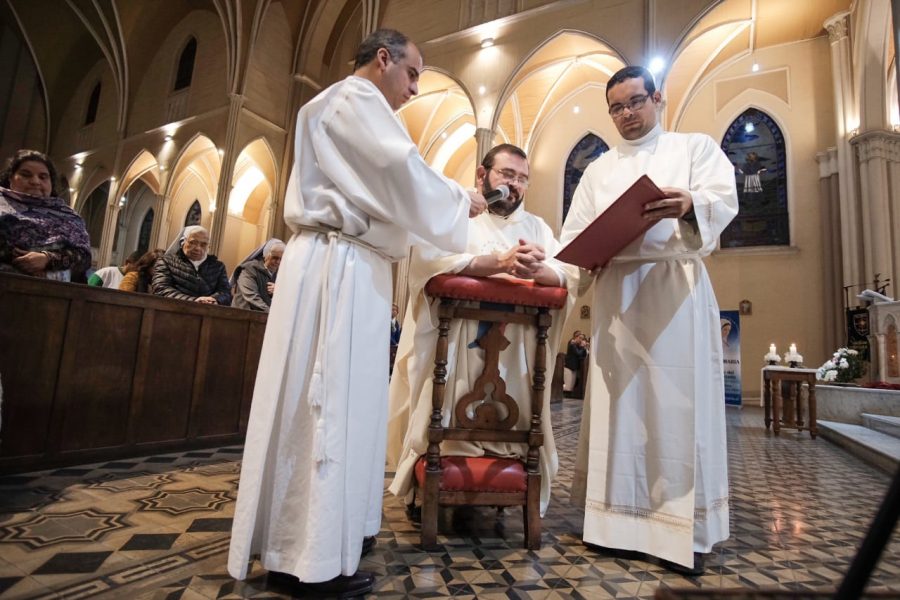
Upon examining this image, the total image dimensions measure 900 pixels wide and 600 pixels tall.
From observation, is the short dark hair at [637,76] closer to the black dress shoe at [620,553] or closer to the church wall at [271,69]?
the black dress shoe at [620,553]

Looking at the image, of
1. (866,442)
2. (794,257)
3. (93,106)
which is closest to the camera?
(866,442)

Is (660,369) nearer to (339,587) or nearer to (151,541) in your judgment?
(339,587)

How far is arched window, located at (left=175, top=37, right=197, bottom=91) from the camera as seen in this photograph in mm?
15477

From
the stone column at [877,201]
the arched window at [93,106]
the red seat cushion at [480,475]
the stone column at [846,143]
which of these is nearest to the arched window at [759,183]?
the stone column at [846,143]

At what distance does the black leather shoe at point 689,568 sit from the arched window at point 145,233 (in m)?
20.8

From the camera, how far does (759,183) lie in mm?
11820

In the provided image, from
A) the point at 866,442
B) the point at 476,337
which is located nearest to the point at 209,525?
the point at 476,337

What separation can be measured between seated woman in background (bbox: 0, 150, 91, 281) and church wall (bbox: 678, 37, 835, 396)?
12.2m

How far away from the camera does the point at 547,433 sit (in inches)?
84.3

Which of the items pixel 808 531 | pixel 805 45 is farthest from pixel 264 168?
pixel 808 531

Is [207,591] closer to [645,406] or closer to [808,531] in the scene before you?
[645,406]

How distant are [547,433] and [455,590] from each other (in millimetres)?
780

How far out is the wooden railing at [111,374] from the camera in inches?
108

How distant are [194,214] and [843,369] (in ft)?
59.7
